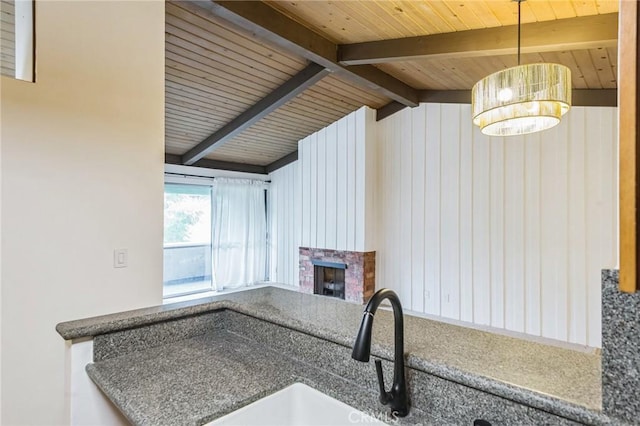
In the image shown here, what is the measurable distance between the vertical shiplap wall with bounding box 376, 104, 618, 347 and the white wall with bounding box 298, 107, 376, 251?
28 cm

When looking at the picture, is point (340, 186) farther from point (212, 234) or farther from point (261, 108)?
point (212, 234)

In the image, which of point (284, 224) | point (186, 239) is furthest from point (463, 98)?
point (186, 239)

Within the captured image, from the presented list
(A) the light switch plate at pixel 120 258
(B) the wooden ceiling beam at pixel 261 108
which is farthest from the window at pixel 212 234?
(A) the light switch plate at pixel 120 258

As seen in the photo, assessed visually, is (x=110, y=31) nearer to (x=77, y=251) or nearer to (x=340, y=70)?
(x=77, y=251)

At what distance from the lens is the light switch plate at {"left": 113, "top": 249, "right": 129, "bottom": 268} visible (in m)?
2.13

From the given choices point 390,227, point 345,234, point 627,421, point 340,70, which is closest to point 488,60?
point 340,70

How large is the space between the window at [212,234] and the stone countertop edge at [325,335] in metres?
4.73

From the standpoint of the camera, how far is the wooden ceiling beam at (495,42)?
8.16 feet

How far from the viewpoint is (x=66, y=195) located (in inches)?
76.8

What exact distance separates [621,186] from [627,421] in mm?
418

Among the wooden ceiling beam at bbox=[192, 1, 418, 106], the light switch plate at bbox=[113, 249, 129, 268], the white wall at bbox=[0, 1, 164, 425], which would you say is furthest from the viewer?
the wooden ceiling beam at bbox=[192, 1, 418, 106]

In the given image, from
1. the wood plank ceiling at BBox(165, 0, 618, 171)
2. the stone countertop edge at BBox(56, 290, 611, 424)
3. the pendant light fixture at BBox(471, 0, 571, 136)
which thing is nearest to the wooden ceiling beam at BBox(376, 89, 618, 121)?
the wood plank ceiling at BBox(165, 0, 618, 171)

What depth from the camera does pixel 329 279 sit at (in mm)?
5887

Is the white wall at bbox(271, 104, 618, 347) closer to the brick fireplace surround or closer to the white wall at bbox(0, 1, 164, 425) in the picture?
the brick fireplace surround
